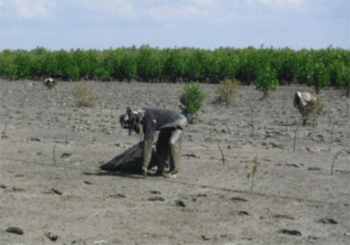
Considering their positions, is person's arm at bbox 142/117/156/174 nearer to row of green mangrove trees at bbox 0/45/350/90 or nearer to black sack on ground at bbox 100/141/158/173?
black sack on ground at bbox 100/141/158/173

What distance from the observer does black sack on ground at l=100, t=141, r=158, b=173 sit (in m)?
10.2

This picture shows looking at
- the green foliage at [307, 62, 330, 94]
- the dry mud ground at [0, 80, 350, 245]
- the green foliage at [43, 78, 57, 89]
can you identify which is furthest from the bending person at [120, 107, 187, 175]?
the green foliage at [43, 78, 57, 89]

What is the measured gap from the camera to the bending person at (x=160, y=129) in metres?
9.62

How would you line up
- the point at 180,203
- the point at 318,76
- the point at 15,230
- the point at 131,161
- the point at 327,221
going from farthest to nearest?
the point at 318,76 < the point at 131,161 < the point at 180,203 < the point at 327,221 < the point at 15,230

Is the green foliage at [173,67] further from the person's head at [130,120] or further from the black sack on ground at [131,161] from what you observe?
the person's head at [130,120]

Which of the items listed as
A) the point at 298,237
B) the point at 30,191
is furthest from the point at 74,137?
the point at 298,237

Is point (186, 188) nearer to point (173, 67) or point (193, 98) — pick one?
point (193, 98)

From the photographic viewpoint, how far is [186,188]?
9.31 m

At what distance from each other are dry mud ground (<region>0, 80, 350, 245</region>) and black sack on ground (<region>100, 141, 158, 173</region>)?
21 cm

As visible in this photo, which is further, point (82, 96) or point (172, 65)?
point (172, 65)

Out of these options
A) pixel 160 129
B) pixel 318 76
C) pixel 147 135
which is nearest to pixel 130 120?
pixel 147 135

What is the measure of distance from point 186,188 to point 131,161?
3.95 feet

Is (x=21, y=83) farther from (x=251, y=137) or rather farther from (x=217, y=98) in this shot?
(x=251, y=137)

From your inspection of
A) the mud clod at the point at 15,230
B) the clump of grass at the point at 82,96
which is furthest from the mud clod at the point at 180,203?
the clump of grass at the point at 82,96
